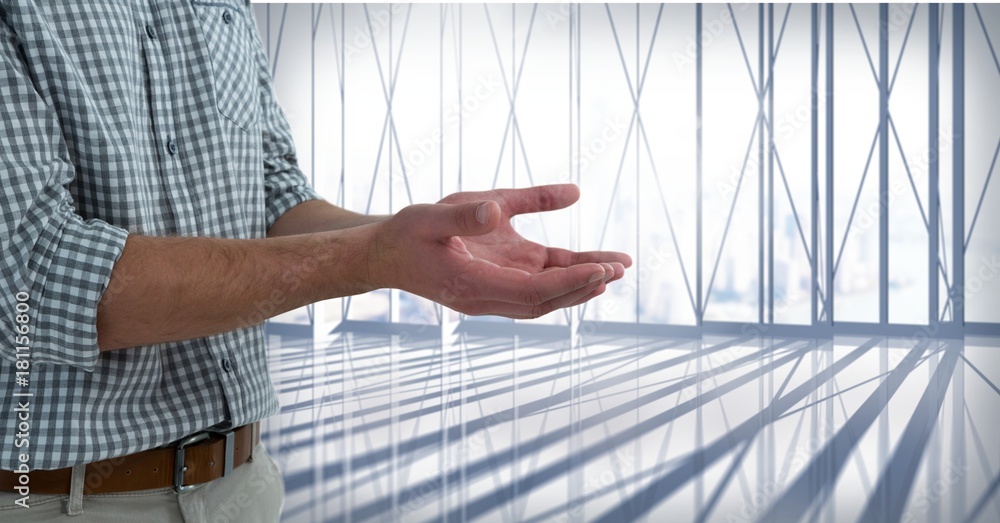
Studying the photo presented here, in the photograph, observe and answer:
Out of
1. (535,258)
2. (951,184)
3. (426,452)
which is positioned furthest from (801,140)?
(535,258)

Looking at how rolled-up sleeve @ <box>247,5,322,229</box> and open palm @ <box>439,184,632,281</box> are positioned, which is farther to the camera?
rolled-up sleeve @ <box>247,5,322,229</box>

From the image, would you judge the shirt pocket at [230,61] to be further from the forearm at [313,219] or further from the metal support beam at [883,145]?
the metal support beam at [883,145]

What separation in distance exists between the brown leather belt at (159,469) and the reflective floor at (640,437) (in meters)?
1.89

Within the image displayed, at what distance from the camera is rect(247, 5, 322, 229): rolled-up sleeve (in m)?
1.34

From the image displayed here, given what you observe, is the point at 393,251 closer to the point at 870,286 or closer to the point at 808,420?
the point at 808,420

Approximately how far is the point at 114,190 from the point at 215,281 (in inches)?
8.4

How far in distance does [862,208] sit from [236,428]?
8597mm

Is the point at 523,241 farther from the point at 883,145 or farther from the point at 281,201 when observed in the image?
the point at 883,145

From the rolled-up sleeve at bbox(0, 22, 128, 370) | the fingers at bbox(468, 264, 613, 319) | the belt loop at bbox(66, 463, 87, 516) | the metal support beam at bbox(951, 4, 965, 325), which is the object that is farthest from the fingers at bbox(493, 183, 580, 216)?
the metal support beam at bbox(951, 4, 965, 325)

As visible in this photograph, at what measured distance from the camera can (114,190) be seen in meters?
0.97

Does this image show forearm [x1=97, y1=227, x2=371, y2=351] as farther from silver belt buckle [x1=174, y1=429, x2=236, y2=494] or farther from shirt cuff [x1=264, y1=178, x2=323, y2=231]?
shirt cuff [x1=264, y1=178, x2=323, y2=231]

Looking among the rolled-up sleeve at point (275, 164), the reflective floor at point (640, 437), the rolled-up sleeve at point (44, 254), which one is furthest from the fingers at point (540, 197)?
the reflective floor at point (640, 437)

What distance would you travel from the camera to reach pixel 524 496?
3158 millimetres

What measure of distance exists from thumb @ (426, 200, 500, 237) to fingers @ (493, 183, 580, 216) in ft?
0.75
